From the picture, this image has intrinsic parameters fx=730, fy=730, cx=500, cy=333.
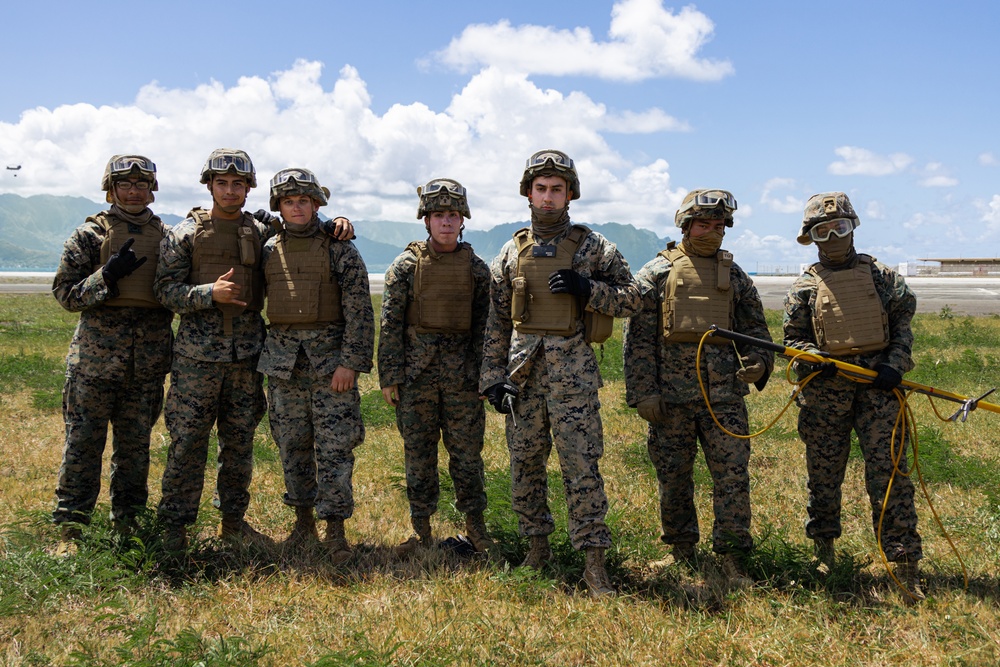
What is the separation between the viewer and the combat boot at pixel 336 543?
17.3 ft

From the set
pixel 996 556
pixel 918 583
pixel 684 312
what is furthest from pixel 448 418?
pixel 996 556

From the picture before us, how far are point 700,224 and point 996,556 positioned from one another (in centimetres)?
322

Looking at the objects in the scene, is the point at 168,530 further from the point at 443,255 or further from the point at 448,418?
the point at 443,255

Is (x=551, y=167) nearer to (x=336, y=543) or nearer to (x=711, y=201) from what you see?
(x=711, y=201)

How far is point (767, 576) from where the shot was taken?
4.92m

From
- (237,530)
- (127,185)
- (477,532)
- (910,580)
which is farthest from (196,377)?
(910,580)

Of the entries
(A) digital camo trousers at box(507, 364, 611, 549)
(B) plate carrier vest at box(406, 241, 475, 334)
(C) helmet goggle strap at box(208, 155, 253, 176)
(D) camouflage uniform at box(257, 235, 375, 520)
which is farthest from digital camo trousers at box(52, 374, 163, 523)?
(A) digital camo trousers at box(507, 364, 611, 549)

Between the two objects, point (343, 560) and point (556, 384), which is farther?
point (343, 560)

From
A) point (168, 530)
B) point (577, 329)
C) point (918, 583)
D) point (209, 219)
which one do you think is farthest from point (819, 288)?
point (168, 530)

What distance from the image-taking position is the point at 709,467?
5109mm

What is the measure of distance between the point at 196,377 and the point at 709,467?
3.70 metres

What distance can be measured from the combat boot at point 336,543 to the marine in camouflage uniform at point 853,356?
3435 mm

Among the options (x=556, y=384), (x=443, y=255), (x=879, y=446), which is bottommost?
(x=879, y=446)

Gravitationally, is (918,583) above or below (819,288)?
below
